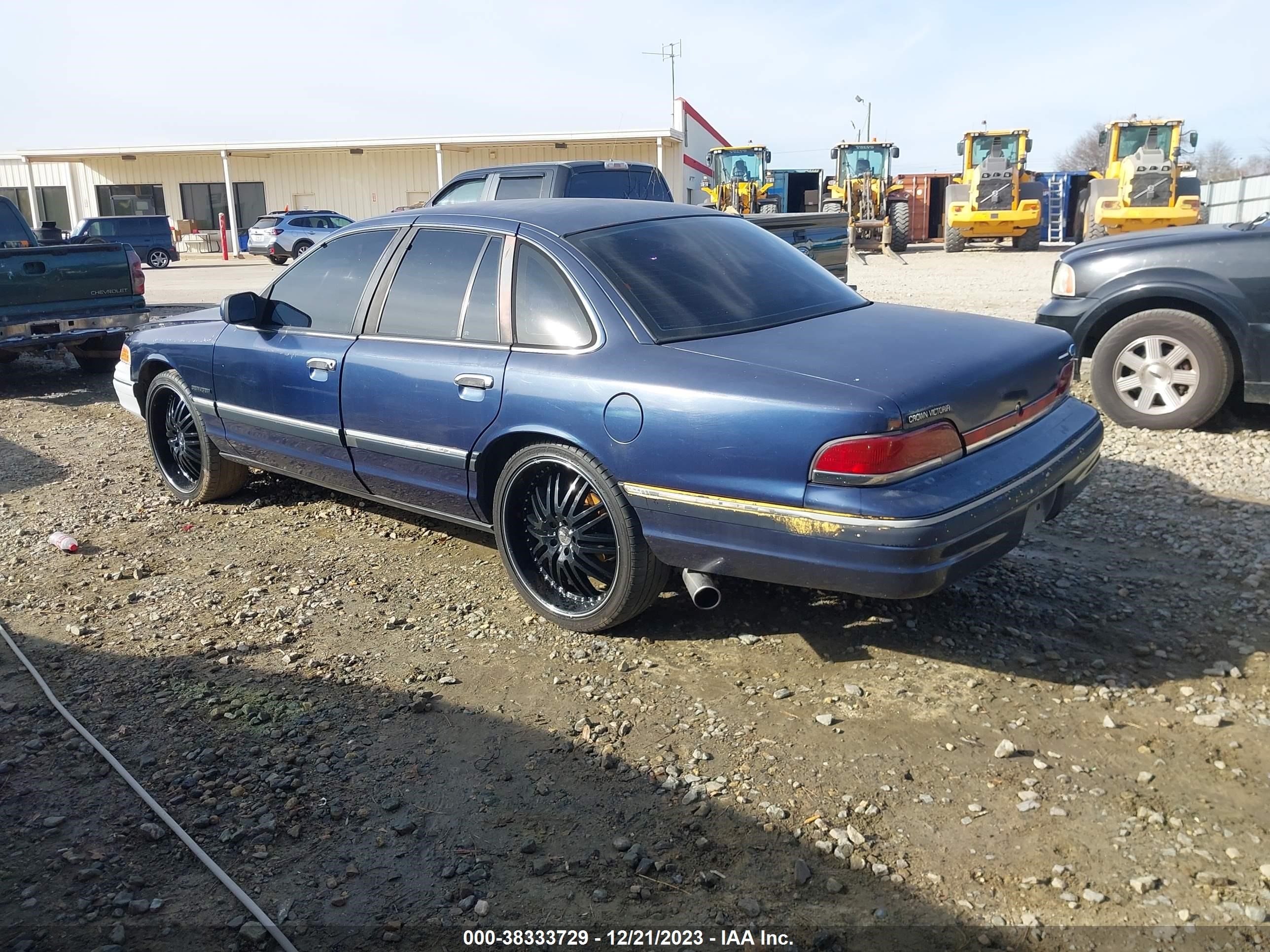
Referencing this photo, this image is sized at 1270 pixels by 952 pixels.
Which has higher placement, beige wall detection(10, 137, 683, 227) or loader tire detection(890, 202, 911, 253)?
beige wall detection(10, 137, 683, 227)

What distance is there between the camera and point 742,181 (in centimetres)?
2814

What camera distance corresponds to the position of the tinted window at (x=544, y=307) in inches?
155

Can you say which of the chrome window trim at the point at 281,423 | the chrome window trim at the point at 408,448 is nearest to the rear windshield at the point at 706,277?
the chrome window trim at the point at 408,448

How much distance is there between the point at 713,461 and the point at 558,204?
1.77 metres

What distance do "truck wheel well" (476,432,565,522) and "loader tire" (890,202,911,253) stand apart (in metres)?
25.8

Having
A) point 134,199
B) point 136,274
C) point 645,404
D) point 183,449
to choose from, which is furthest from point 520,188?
point 134,199

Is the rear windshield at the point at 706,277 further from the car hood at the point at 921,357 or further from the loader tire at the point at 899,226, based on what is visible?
the loader tire at the point at 899,226

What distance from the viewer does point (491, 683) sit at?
3.75 metres

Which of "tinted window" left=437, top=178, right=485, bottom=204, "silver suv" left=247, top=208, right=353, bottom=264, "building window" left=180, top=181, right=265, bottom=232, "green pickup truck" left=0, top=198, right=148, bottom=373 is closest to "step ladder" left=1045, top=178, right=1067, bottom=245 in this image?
"silver suv" left=247, top=208, right=353, bottom=264

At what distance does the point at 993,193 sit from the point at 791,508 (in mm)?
24657

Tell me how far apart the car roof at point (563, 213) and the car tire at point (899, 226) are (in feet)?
81.1

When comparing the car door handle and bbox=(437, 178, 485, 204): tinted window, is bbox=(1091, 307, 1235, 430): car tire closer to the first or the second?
the car door handle

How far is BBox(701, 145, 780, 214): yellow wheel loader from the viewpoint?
1092 inches

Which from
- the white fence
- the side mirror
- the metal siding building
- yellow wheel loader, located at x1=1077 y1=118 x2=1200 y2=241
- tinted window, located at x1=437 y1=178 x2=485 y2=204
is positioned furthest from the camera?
the metal siding building
